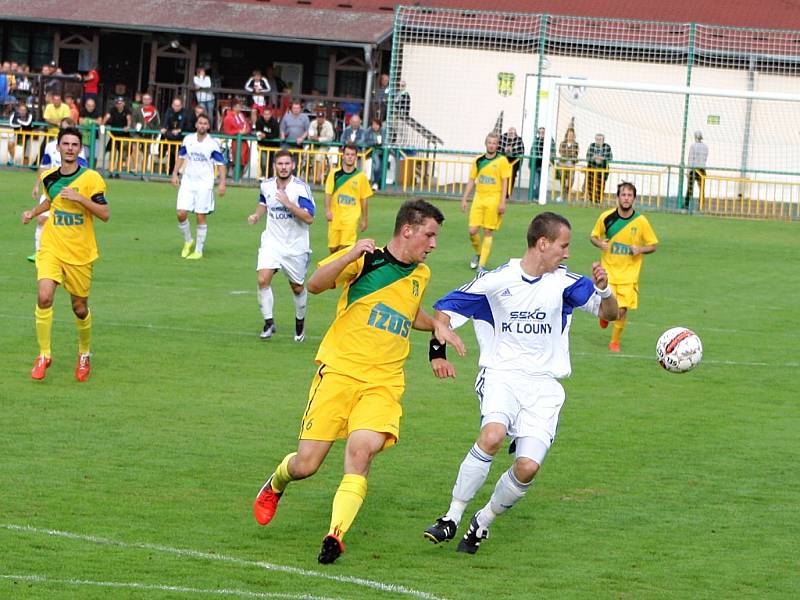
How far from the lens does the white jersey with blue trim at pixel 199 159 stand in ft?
77.5

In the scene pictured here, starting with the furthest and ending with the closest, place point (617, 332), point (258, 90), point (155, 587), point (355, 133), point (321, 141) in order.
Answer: point (258, 90), point (355, 133), point (321, 141), point (617, 332), point (155, 587)

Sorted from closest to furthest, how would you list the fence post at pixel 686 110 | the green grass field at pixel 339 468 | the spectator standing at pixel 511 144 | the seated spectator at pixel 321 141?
1. the green grass field at pixel 339 468
2. the fence post at pixel 686 110
3. the seated spectator at pixel 321 141
4. the spectator standing at pixel 511 144

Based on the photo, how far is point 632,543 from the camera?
345 inches

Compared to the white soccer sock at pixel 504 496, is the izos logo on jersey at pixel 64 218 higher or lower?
higher

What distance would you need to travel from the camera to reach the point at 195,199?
23.4m

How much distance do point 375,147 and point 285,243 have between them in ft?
57.3

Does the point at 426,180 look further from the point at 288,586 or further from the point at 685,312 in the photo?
the point at 288,586

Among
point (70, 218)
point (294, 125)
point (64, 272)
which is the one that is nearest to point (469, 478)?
point (64, 272)

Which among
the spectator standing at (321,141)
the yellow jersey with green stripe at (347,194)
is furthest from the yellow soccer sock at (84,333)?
the spectator standing at (321,141)

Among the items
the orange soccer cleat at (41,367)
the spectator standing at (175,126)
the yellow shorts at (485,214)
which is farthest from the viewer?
the spectator standing at (175,126)

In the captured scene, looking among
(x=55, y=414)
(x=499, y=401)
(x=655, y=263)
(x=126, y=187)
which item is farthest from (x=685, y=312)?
(x=126, y=187)

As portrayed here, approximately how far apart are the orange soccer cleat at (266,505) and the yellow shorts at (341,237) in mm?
11919

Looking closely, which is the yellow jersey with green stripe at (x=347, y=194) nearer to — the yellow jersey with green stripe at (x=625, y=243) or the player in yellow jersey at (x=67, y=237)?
the yellow jersey with green stripe at (x=625, y=243)

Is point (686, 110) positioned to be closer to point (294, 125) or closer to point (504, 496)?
point (294, 125)
